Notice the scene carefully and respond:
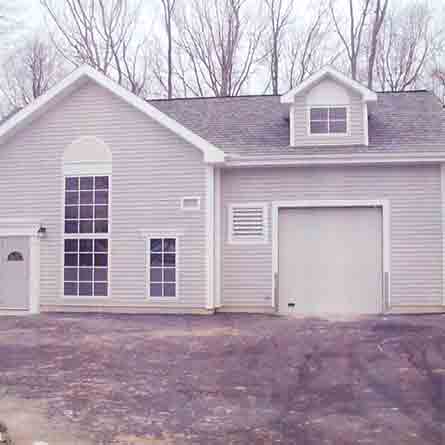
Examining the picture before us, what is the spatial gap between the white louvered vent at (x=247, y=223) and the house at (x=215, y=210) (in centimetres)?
2

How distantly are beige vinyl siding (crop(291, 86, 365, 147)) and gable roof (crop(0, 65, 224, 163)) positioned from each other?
1973mm

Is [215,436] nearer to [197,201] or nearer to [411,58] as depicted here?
[197,201]

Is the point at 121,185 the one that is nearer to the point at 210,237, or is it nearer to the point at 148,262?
the point at 148,262

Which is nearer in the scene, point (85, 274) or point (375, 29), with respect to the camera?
point (85, 274)

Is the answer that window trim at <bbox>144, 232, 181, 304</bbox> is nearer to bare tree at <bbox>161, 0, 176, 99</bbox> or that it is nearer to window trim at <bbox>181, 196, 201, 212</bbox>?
window trim at <bbox>181, 196, 201, 212</bbox>

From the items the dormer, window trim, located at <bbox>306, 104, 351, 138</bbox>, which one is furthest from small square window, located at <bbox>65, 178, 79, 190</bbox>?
window trim, located at <bbox>306, 104, 351, 138</bbox>

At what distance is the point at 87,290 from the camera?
1381 centimetres

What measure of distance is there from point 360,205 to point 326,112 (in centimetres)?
237

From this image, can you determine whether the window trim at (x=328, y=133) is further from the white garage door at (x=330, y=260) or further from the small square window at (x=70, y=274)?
the small square window at (x=70, y=274)

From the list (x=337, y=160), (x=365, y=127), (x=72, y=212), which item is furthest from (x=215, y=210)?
(x=365, y=127)

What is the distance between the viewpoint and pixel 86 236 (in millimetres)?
13906

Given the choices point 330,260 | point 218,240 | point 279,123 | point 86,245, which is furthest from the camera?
point 279,123

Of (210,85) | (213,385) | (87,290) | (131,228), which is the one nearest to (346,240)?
(131,228)

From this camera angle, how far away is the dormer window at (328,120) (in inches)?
558
